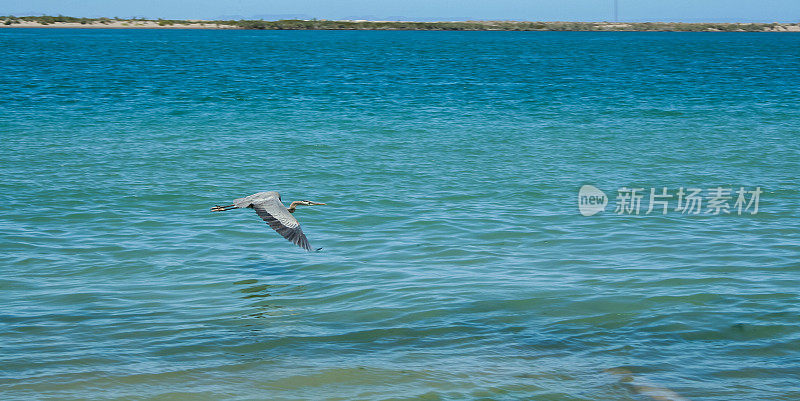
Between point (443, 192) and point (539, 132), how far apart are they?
31.6 ft

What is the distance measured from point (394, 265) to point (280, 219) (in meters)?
2.35

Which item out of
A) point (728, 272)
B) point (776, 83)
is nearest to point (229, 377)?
point (728, 272)

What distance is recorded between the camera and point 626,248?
11.8 m

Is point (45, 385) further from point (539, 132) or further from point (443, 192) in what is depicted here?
point (539, 132)

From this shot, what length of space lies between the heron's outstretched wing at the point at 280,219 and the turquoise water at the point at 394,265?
3.22 ft

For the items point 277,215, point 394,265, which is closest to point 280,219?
point 277,215

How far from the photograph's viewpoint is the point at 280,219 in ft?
30.0

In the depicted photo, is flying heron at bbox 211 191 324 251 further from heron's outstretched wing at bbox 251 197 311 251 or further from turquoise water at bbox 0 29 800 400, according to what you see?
turquoise water at bbox 0 29 800 400

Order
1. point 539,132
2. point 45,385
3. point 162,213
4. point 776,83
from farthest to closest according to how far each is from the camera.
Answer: point 776,83 → point 539,132 → point 162,213 → point 45,385

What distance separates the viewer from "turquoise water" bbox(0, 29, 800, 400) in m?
7.52

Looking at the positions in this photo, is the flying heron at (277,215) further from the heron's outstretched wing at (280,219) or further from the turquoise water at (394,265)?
the turquoise water at (394,265)

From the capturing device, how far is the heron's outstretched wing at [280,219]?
8625 mm

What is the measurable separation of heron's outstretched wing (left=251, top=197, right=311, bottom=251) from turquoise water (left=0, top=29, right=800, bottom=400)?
0.98m

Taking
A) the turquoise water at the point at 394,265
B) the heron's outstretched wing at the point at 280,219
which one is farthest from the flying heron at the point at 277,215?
the turquoise water at the point at 394,265
